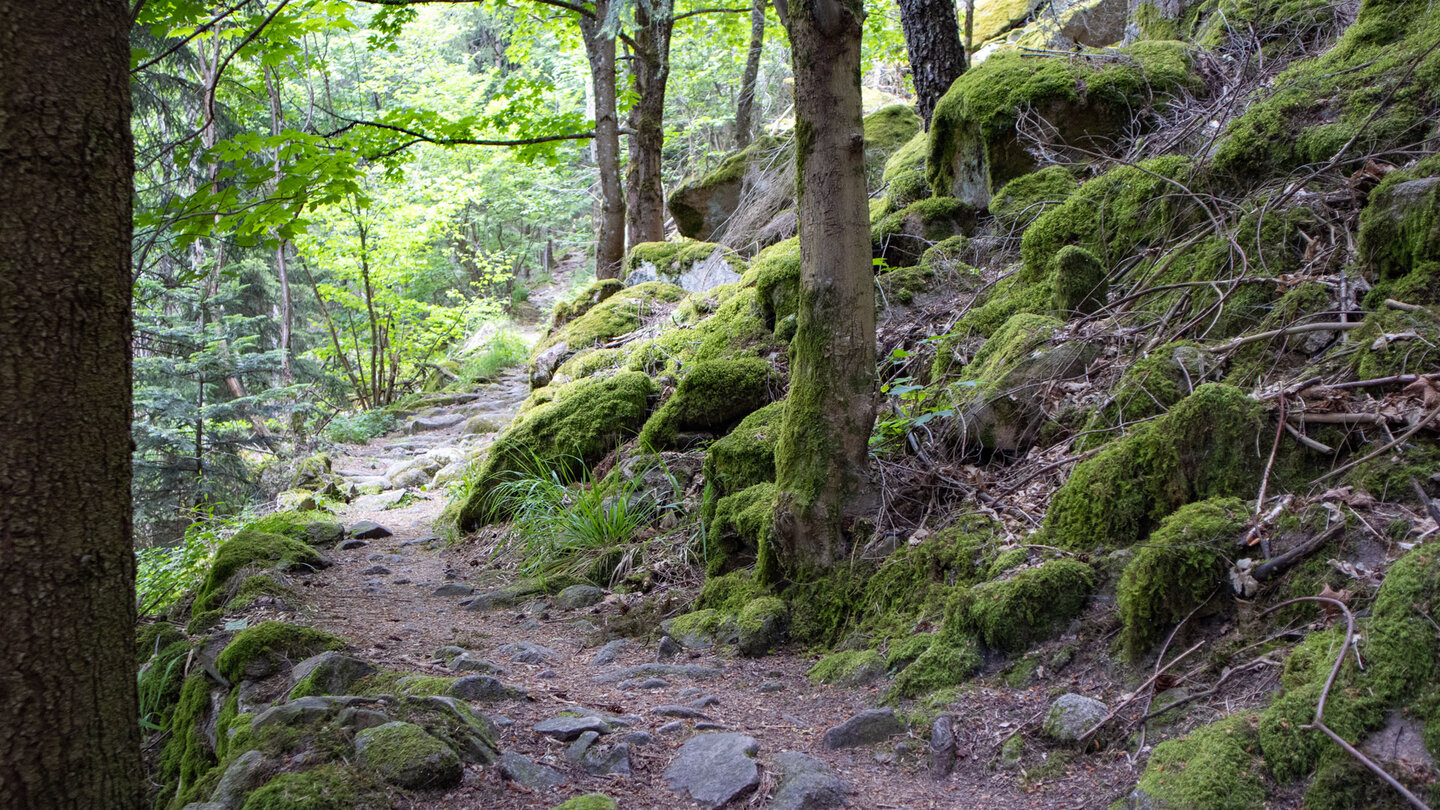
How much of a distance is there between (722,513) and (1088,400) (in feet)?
6.64

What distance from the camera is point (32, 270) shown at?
1781 millimetres

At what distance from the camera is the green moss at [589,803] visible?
7.48 ft

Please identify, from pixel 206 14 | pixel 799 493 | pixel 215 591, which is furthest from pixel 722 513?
pixel 206 14

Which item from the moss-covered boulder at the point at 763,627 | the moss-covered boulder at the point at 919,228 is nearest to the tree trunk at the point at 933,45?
the moss-covered boulder at the point at 919,228

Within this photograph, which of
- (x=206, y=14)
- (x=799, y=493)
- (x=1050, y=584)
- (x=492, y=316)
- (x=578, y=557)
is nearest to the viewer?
(x=1050, y=584)

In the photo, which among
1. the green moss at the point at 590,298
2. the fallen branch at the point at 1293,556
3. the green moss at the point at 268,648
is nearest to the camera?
the fallen branch at the point at 1293,556

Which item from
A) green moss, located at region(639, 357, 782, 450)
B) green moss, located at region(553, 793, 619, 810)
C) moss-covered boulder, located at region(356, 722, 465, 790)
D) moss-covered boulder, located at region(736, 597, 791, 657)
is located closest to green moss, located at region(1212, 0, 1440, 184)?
green moss, located at region(639, 357, 782, 450)

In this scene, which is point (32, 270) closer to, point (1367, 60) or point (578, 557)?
point (578, 557)

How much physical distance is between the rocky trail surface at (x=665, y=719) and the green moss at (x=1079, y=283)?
2.21 meters

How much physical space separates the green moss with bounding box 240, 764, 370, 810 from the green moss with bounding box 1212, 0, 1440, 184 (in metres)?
4.70

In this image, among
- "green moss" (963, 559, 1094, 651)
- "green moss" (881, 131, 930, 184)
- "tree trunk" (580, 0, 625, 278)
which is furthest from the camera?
"tree trunk" (580, 0, 625, 278)

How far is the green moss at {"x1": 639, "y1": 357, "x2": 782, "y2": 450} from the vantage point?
18.6 feet

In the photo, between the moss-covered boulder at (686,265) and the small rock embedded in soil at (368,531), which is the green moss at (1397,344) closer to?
the moss-covered boulder at (686,265)

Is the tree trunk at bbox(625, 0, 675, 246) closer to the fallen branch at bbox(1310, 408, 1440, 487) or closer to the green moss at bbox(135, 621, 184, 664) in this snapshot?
the green moss at bbox(135, 621, 184, 664)
